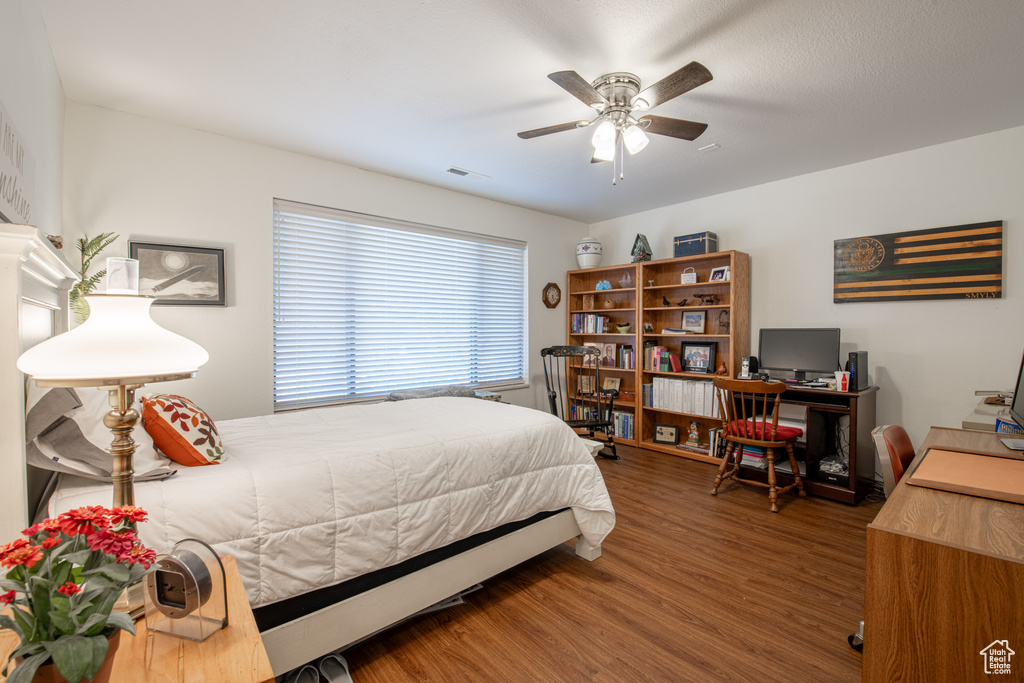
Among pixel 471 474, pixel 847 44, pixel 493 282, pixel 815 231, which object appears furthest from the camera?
pixel 493 282

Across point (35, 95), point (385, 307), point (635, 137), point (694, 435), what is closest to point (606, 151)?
point (635, 137)

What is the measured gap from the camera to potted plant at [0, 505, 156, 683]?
0.65 m

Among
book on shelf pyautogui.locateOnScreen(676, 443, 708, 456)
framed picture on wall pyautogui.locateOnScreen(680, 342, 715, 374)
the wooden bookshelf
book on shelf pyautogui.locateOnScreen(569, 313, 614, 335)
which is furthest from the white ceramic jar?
book on shelf pyautogui.locateOnScreen(676, 443, 708, 456)

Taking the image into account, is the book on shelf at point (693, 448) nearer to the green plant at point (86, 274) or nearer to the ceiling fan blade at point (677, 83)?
the ceiling fan blade at point (677, 83)

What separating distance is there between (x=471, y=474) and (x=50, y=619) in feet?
4.47

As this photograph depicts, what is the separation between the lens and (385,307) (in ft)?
12.7

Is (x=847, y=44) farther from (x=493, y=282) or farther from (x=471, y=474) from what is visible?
(x=493, y=282)

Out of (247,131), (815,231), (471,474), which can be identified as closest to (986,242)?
(815,231)

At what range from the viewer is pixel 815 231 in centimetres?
377

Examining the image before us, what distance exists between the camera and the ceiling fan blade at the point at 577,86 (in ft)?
6.06

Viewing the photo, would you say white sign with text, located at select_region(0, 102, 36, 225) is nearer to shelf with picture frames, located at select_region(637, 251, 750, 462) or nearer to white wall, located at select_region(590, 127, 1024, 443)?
shelf with picture frames, located at select_region(637, 251, 750, 462)

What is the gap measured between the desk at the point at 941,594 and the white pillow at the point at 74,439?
78.5 inches

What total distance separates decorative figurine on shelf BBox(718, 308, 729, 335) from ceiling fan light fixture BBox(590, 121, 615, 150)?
2.62 meters

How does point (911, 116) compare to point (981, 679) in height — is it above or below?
above
